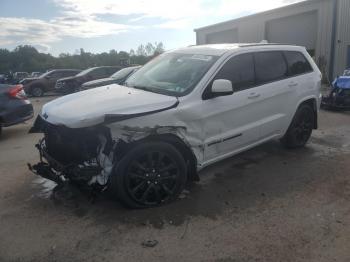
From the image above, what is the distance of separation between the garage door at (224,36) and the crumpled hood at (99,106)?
2559 centimetres

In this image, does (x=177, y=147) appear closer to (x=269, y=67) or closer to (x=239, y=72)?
(x=239, y=72)

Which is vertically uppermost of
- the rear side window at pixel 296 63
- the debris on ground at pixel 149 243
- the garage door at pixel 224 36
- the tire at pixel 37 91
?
the garage door at pixel 224 36

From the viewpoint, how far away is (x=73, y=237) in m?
3.84

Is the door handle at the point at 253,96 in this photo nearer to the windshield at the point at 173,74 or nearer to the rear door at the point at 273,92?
the rear door at the point at 273,92

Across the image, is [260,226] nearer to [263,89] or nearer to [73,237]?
[73,237]

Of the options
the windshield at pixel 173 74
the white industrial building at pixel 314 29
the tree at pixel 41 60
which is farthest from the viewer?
the tree at pixel 41 60

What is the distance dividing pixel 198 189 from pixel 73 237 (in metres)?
1.76

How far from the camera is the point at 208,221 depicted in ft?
13.5

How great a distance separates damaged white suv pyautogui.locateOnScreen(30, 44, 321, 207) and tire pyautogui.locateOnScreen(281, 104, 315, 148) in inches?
13.3

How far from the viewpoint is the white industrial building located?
815 inches

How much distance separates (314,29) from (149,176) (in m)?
21.0

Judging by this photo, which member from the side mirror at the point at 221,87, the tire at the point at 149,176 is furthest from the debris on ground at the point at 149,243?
the side mirror at the point at 221,87

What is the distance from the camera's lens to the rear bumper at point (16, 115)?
8320 millimetres

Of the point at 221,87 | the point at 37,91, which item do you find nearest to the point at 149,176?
the point at 221,87
